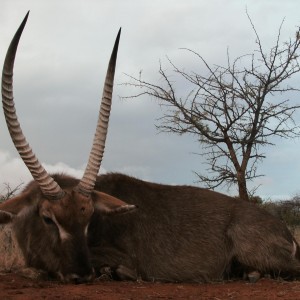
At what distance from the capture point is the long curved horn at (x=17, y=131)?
202 inches

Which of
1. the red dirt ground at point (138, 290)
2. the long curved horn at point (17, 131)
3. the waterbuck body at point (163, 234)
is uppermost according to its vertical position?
the long curved horn at point (17, 131)

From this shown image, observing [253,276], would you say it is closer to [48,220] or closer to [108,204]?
[108,204]

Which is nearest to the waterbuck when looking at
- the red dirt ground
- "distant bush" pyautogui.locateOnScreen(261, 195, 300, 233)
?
the red dirt ground

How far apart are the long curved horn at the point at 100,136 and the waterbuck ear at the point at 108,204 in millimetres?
194

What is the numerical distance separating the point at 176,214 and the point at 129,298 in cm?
188

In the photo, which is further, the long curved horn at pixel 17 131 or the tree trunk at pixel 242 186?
the tree trunk at pixel 242 186

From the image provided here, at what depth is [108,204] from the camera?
5820 millimetres

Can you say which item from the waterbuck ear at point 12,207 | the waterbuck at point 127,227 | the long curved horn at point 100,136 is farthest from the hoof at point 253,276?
the waterbuck ear at point 12,207

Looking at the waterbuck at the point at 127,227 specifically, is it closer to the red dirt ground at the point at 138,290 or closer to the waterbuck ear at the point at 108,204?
the waterbuck ear at the point at 108,204

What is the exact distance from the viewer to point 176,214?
6473mm

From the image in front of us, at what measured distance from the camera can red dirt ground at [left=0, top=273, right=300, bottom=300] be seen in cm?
471

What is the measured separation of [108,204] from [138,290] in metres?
0.97

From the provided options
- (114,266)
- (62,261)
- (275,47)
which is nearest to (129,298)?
(62,261)

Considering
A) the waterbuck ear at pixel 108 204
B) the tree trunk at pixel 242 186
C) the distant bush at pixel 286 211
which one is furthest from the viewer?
the distant bush at pixel 286 211
